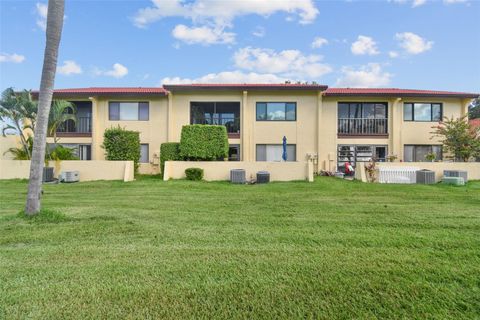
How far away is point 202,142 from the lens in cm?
1720

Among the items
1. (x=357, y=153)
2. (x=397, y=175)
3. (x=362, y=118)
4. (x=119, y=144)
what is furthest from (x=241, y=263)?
(x=362, y=118)

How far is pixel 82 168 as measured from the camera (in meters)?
16.7

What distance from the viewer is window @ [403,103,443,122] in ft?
69.8

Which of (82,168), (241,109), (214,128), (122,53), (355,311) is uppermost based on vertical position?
(122,53)

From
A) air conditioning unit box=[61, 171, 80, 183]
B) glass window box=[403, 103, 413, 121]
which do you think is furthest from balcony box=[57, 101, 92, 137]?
glass window box=[403, 103, 413, 121]

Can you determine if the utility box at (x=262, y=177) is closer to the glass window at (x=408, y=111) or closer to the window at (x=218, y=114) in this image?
the window at (x=218, y=114)

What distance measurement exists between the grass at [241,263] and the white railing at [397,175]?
8.03 metres

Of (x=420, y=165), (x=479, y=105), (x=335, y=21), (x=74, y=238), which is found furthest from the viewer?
(x=479, y=105)

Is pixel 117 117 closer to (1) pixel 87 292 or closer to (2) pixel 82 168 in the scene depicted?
(2) pixel 82 168

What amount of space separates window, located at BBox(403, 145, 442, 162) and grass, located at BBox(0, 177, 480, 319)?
1378cm

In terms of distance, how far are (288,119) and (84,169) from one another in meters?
13.5

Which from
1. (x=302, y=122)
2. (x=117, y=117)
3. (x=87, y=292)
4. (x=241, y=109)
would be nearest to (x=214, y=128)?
(x=241, y=109)

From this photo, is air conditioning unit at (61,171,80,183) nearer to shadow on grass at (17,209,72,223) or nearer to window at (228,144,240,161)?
shadow on grass at (17,209,72,223)

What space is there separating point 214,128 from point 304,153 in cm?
711
